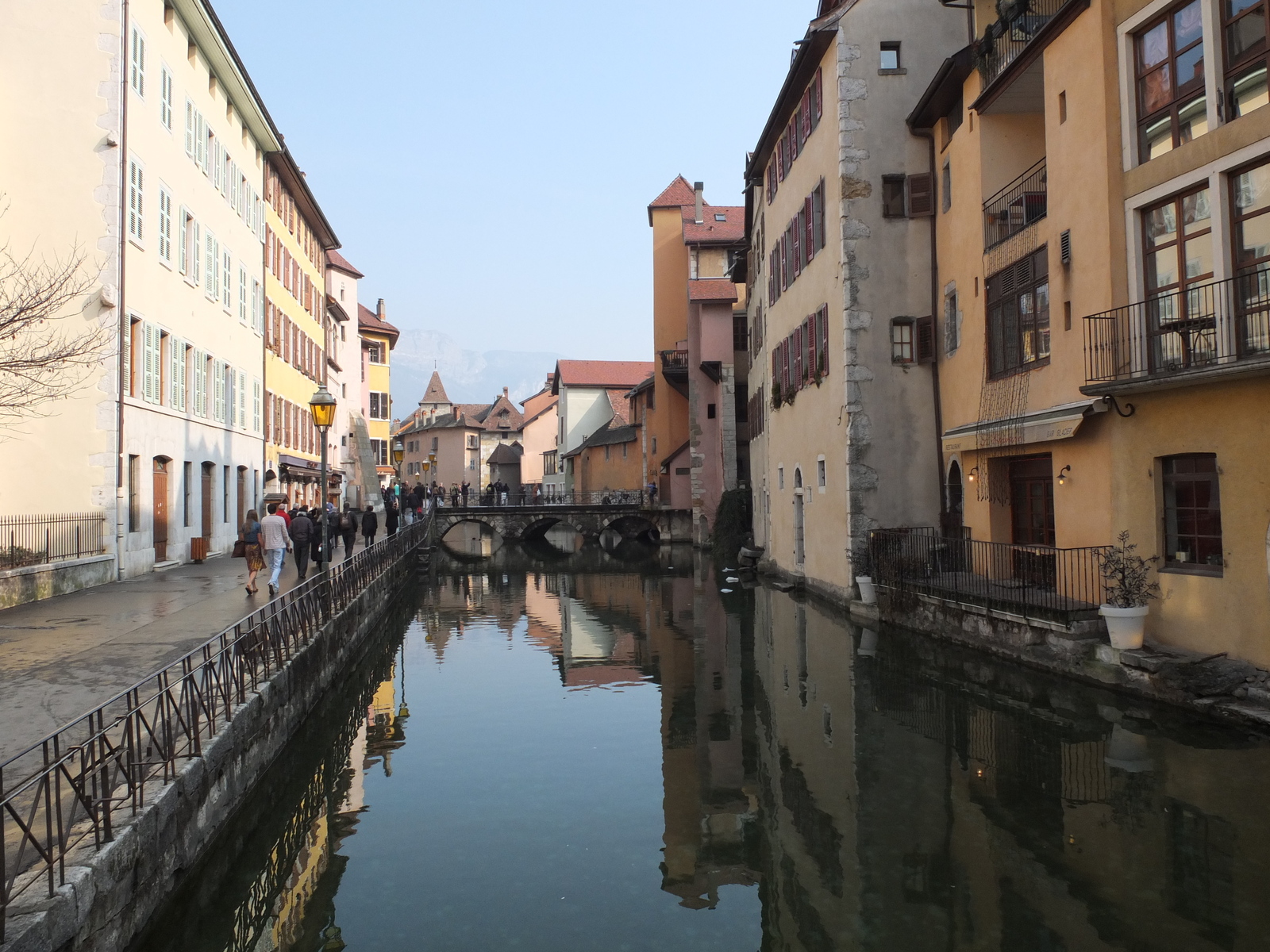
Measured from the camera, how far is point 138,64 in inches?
780

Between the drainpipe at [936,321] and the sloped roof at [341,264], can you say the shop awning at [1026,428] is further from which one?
the sloped roof at [341,264]

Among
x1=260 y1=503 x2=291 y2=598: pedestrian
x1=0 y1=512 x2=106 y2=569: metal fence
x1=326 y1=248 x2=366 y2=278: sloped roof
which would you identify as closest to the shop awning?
x1=260 y1=503 x2=291 y2=598: pedestrian

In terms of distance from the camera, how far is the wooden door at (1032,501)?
51.3 feet

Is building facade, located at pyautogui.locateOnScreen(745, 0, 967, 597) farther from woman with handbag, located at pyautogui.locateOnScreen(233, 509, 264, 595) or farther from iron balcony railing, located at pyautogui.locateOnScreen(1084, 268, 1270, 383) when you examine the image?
woman with handbag, located at pyautogui.locateOnScreen(233, 509, 264, 595)

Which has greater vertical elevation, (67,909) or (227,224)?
(227,224)

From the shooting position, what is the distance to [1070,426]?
13.5 meters

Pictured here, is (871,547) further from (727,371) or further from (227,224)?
Answer: (727,371)

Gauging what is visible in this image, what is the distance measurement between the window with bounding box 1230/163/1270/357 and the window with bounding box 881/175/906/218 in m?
9.45

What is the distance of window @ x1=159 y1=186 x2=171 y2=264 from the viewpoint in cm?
2119

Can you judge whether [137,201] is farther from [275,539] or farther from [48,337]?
[275,539]

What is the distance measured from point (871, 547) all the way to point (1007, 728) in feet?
29.6

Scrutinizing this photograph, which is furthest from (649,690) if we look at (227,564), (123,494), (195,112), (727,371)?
(727,371)

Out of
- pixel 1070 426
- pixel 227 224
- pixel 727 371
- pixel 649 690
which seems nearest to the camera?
pixel 1070 426

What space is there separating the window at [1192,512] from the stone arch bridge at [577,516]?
3537 cm
